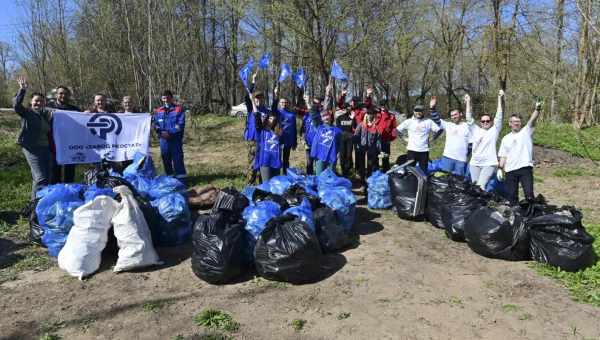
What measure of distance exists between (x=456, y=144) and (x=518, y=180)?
104 centimetres

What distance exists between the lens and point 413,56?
79.6 feet

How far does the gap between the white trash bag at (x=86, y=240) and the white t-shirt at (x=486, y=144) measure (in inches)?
185

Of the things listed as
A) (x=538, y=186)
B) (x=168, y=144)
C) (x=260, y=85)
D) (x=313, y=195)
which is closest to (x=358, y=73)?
(x=260, y=85)

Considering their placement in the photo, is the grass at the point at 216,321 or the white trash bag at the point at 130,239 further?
the white trash bag at the point at 130,239

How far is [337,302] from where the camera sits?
11.3ft

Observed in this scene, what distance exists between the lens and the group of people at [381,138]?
5383 millimetres

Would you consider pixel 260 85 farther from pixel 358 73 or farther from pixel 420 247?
pixel 420 247

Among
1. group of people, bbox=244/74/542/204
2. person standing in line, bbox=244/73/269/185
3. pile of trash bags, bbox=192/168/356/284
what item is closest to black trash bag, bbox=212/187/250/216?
pile of trash bags, bbox=192/168/356/284

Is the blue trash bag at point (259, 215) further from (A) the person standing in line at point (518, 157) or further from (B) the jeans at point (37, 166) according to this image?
(B) the jeans at point (37, 166)

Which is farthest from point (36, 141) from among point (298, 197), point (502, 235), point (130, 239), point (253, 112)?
point (502, 235)

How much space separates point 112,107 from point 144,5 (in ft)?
24.3

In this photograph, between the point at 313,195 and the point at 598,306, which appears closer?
the point at 598,306

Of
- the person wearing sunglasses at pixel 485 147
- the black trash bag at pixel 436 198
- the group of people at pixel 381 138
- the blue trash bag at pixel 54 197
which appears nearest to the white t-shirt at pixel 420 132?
the group of people at pixel 381 138

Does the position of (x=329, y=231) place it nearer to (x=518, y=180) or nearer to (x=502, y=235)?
(x=502, y=235)
